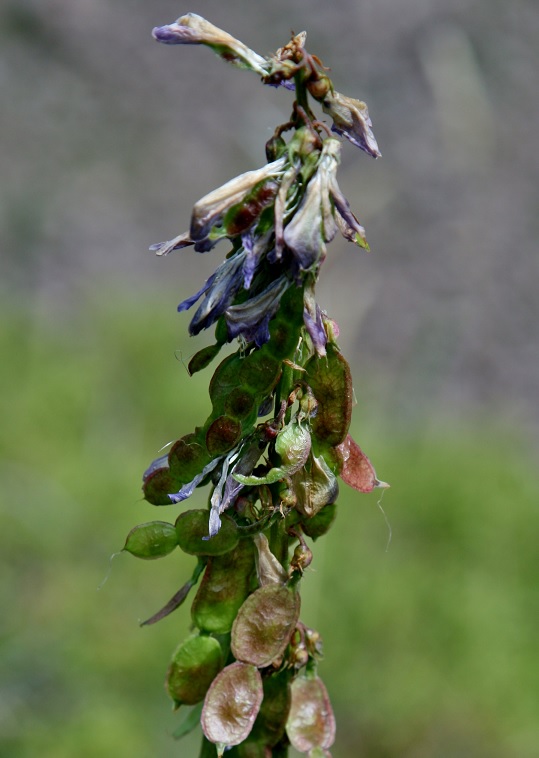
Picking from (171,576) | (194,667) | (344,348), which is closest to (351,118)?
(194,667)

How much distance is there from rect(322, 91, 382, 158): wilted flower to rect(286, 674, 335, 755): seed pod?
58 cm

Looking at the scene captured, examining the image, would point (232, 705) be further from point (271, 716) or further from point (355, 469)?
point (355, 469)

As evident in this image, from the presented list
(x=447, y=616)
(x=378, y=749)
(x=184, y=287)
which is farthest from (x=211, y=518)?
(x=184, y=287)

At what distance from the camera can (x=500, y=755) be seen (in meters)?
3.30

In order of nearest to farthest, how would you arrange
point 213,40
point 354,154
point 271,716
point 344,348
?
point 213,40 < point 271,716 < point 344,348 < point 354,154

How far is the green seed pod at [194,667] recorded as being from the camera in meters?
1.04

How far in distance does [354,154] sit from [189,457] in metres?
6.55

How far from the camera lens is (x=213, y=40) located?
954 mm

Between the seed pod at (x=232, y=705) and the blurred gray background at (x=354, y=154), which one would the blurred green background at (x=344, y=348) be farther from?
the seed pod at (x=232, y=705)

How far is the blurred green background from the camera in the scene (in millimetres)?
3336

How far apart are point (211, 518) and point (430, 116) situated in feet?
24.2

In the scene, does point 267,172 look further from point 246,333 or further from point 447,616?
point 447,616

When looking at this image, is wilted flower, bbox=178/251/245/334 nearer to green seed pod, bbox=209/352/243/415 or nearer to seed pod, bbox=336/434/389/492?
green seed pod, bbox=209/352/243/415

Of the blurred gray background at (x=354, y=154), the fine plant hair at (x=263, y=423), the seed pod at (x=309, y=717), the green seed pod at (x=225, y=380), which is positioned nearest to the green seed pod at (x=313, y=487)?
the fine plant hair at (x=263, y=423)
